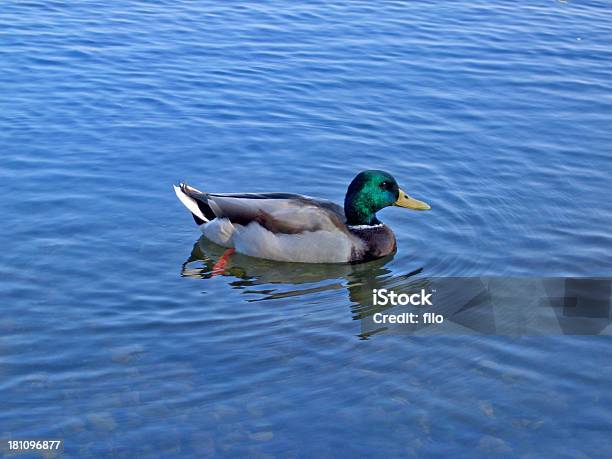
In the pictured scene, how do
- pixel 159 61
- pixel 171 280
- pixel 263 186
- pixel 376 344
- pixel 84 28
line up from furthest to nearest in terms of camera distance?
pixel 84 28 → pixel 159 61 → pixel 263 186 → pixel 171 280 → pixel 376 344

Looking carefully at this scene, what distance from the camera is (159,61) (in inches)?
587

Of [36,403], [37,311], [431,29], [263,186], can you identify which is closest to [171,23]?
[431,29]

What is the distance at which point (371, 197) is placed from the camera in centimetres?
1009

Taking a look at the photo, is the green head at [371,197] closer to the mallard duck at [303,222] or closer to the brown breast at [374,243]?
the mallard duck at [303,222]

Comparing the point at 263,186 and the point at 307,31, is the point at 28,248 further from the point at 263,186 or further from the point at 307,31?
the point at 307,31

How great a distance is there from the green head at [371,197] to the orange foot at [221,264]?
3.75 feet

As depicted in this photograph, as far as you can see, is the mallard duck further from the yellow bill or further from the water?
the water

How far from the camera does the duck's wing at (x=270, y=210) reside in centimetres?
979

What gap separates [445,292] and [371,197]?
57.0 inches

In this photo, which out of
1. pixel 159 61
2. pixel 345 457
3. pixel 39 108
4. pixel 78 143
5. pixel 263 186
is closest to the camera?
pixel 345 457

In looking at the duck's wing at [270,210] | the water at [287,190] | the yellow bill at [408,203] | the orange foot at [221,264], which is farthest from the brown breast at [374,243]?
the orange foot at [221,264]

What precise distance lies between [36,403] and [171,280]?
237 cm

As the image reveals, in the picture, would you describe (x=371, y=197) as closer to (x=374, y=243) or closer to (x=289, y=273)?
(x=374, y=243)

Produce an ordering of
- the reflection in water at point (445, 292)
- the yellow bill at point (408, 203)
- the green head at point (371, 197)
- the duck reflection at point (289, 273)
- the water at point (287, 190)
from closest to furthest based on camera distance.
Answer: the water at point (287, 190) < the reflection in water at point (445, 292) < the duck reflection at point (289, 273) < the green head at point (371, 197) < the yellow bill at point (408, 203)
